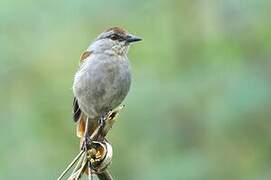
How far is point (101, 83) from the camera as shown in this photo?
464 centimetres

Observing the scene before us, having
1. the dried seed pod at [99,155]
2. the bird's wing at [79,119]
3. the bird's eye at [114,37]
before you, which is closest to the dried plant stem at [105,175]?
the dried seed pod at [99,155]

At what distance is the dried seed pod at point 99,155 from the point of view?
2404mm

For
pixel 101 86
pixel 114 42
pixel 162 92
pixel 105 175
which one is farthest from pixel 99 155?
pixel 162 92

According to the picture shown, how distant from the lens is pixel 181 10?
22.6ft

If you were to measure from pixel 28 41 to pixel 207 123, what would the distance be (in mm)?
2196

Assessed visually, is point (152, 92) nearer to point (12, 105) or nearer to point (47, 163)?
point (47, 163)

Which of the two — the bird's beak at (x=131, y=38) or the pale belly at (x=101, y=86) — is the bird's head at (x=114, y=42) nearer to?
the bird's beak at (x=131, y=38)

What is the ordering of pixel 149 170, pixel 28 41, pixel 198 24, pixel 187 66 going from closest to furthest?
pixel 149 170 → pixel 187 66 → pixel 198 24 → pixel 28 41

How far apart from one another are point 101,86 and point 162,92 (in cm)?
166

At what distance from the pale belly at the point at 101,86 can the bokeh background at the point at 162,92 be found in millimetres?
1137

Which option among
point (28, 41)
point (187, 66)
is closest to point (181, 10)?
point (187, 66)

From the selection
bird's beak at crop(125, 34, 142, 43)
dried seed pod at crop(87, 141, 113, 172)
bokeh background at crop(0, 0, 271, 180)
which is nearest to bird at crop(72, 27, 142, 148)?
bird's beak at crop(125, 34, 142, 43)

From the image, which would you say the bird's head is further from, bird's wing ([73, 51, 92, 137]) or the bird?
bird's wing ([73, 51, 92, 137])

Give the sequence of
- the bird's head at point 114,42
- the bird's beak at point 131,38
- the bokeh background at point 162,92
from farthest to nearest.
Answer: the bokeh background at point 162,92 → the bird's head at point 114,42 → the bird's beak at point 131,38
